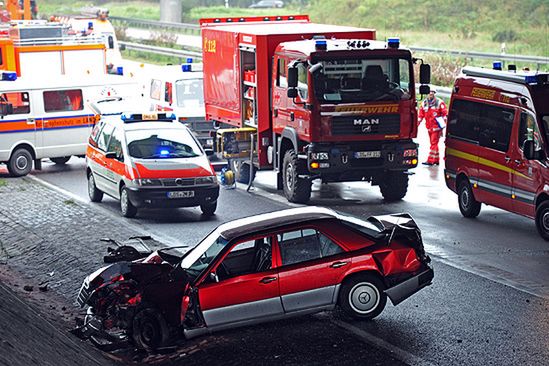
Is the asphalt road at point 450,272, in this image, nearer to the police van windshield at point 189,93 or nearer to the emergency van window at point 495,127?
the emergency van window at point 495,127

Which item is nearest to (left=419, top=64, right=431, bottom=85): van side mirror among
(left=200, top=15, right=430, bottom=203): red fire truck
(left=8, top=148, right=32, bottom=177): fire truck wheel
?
(left=200, top=15, right=430, bottom=203): red fire truck

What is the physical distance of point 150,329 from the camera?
39.3 ft

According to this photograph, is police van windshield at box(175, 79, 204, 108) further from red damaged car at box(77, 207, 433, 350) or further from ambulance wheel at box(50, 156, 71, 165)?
red damaged car at box(77, 207, 433, 350)

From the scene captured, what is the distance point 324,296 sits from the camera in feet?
40.1

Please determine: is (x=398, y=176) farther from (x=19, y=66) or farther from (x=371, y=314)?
(x=19, y=66)

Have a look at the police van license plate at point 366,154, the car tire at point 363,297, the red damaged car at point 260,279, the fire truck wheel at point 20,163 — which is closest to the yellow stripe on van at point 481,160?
the police van license plate at point 366,154

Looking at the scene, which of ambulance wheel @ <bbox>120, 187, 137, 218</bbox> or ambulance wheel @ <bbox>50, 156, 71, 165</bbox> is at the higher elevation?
ambulance wheel @ <bbox>120, 187, 137, 218</bbox>

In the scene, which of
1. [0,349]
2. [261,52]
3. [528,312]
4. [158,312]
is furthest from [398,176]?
[0,349]

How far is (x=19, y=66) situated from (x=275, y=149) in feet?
41.6

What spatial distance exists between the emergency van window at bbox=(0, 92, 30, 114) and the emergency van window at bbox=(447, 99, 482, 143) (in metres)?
10.7

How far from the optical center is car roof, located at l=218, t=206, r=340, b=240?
12281 mm

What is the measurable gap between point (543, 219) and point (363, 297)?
18.4 ft

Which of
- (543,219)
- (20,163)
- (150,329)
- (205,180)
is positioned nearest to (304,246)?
(150,329)

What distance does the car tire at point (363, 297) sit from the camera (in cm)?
1230
